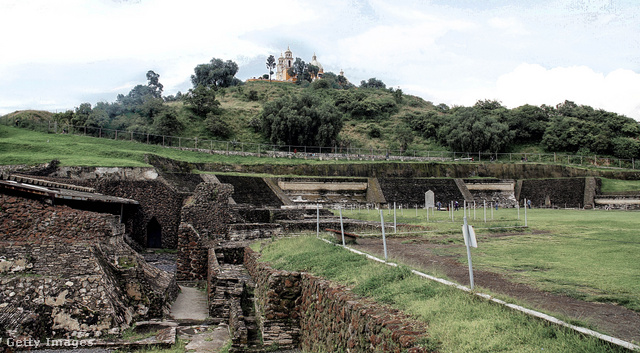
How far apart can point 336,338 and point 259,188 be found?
25.2 metres

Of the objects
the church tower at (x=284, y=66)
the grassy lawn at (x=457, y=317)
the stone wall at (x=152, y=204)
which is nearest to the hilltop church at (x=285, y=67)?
the church tower at (x=284, y=66)

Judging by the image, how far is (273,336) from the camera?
8.24 meters

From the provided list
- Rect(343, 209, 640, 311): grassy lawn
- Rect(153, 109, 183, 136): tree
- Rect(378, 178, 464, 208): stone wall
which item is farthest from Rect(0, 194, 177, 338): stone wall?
Rect(153, 109, 183, 136): tree

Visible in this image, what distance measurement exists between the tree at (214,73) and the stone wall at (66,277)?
240 feet

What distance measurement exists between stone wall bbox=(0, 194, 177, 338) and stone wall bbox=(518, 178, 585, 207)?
34.1m

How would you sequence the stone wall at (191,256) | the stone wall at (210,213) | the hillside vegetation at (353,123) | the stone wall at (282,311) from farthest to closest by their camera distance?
the hillside vegetation at (353,123) < the stone wall at (210,213) < the stone wall at (191,256) < the stone wall at (282,311)

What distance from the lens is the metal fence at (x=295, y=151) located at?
134 feet

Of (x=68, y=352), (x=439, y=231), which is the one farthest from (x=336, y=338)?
(x=439, y=231)

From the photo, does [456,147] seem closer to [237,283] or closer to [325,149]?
[325,149]

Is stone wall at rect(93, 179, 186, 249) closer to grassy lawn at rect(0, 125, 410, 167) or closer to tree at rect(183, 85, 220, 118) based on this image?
grassy lawn at rect(0, 125, 410, 167)

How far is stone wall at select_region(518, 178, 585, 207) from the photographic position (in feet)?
122

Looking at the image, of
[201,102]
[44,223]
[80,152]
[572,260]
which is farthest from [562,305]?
[201,102]

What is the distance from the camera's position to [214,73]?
268 feet

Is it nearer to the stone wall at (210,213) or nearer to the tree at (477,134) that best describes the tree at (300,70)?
the tree at (477,134)
